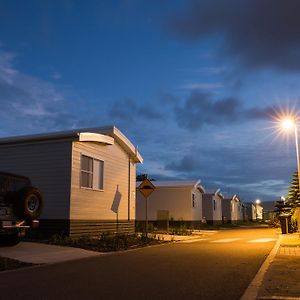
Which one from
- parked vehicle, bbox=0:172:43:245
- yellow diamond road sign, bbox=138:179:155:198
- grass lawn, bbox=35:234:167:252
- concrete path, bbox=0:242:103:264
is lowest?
concrete path, bbox=0:242:103:264

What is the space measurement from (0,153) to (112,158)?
5278mm

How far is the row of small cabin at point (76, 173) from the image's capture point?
762 inches

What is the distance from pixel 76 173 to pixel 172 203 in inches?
978

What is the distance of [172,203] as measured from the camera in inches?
1724

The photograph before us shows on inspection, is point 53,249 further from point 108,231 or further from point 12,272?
point 108,231

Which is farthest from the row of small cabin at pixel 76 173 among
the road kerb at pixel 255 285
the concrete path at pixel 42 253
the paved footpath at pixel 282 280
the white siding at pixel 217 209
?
the white siding at pixel 217 209

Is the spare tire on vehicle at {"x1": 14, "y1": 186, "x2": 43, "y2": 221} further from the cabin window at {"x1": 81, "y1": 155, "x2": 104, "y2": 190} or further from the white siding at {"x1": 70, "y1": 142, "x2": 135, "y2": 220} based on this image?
the cabin window at {"x1": 81, "y1": 155, "x2": 104, "y2": 190}

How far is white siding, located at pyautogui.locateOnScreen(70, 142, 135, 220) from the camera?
19.8m

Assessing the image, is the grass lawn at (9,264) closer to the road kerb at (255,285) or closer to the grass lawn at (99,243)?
the grass lawn at (99,243)

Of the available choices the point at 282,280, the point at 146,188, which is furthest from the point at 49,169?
the point at 282,280

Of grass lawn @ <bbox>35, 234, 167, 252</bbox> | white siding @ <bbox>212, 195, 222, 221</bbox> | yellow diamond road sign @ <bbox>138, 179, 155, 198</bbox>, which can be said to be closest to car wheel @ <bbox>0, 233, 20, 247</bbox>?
grass lawn @ <bbox>35, 234, 167, 252</bbox>

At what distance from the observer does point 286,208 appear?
3928cm

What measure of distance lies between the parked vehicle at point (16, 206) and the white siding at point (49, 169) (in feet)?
14.6

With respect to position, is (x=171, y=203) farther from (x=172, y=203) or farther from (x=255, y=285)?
(x=255, y=285)
